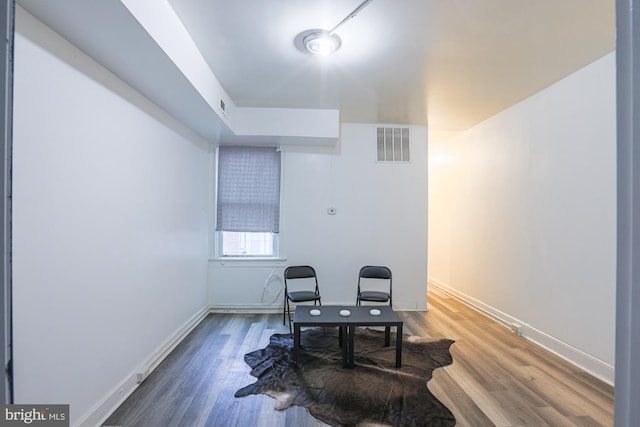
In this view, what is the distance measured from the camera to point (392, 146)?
423 centimetres

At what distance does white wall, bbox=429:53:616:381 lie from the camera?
8.07ft

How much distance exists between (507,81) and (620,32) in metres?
2.97

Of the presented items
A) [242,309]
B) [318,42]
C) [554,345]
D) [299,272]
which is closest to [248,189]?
[299,272]

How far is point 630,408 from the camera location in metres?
0.46

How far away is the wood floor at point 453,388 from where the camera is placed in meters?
1.99

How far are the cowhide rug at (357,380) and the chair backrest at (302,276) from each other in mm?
741

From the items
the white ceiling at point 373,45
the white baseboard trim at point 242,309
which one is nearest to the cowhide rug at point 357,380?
the white baseboard trim at point 242,309

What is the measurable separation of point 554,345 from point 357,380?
2.08 meters

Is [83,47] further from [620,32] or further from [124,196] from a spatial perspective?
[620,32]

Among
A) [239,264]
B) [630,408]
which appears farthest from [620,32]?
[239,264]

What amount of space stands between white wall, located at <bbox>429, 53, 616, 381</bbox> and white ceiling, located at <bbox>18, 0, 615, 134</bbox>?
0.41 meters

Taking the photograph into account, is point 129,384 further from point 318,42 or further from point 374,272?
point 318,42

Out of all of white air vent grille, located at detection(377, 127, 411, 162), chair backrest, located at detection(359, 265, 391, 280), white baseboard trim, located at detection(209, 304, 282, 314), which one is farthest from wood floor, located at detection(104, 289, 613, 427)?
white air vent grille, located at detection(377, 127, 411, 162)

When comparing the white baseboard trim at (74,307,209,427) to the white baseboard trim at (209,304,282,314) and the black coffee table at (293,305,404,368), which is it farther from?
the black coffee table at (293,305,404,368)
